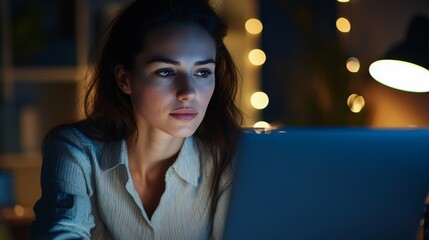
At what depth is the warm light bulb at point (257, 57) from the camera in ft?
16.2

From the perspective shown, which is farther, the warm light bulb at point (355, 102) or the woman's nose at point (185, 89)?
the warm light bulb at point (355, 102)

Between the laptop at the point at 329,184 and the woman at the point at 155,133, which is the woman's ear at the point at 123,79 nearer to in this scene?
the woman at the point at 155,133

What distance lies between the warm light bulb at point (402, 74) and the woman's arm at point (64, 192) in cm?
73

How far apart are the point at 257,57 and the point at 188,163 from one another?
3.27m

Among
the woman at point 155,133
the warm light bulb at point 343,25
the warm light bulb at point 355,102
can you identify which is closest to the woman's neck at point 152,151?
the woman at point 155,133

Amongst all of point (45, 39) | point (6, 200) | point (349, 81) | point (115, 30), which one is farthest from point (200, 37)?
point (45, 39)

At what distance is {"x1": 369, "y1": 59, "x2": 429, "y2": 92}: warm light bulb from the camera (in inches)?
70.1

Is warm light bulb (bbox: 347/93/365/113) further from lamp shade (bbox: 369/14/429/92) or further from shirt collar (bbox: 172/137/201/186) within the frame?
shirt collar (bbox: 172/137/201/186)

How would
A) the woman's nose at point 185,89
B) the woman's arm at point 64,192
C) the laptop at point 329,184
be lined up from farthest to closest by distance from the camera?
the woman's nose at point 185,89 → the woman's arm at point 64,192 → the laptop at point 329,184

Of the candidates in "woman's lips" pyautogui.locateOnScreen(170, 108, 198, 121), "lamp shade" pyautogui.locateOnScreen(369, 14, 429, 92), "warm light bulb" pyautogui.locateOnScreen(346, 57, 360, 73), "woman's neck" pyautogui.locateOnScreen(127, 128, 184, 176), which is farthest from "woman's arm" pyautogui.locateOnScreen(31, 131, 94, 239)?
"warm light bulb" pyautogui.locateOnScreen(346, 57, 360, 73)

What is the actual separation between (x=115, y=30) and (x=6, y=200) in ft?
4.59

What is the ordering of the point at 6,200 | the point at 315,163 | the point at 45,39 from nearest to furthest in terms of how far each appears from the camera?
the point at 315,163 < the point at 6,200 < the point at 45,39

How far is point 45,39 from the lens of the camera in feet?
16.7

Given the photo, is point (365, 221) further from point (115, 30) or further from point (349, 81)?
point (349, 81)
